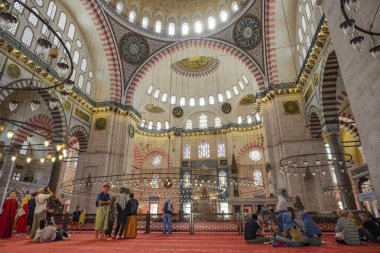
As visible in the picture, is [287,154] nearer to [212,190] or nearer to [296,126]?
[296,126]

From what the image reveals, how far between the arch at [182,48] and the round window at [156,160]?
8117 mm

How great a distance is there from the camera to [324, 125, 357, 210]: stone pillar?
28.2ft

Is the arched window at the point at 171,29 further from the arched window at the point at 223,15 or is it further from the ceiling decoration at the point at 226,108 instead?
the ceiling decoration at the point at 226,108

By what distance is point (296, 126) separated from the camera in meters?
11.7

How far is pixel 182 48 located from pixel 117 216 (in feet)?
42.4

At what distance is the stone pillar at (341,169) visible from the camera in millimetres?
8594

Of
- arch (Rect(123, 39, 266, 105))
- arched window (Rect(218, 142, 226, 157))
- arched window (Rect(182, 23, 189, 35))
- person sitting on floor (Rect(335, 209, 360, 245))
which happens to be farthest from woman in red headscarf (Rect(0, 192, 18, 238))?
arched window (Rect(218, 142, 226, 157))

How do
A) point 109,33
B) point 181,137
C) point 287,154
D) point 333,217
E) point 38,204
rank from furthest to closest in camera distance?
point 181,137, point 109,33, point 287,154, point 333,217, point 38,204

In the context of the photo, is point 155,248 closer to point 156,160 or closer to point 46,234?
point 46,234

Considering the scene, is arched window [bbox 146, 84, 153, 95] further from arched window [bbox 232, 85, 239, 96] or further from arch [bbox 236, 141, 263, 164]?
arch [bbox 236, 141, 263, 164]

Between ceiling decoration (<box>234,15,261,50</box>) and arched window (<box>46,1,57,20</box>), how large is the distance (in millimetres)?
9996

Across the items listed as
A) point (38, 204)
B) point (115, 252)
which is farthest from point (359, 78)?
point (38, 204)

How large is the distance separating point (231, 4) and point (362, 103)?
43.2 ft

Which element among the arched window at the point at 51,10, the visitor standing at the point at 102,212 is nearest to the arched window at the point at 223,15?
the arched window at the point at 51,10
